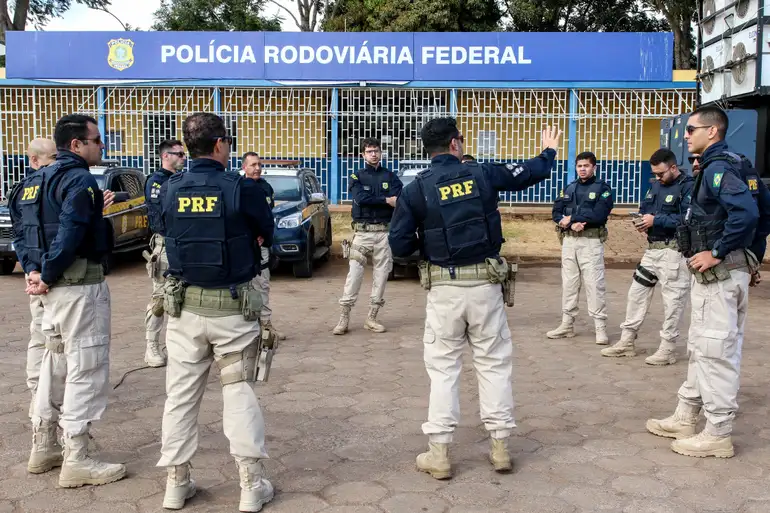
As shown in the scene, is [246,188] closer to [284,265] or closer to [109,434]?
[109,434]

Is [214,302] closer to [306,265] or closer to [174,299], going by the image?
[174,299]

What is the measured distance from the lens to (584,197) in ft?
25.3

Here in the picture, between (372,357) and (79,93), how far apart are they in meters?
16.0

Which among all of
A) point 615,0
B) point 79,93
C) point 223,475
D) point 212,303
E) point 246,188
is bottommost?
point 223,475

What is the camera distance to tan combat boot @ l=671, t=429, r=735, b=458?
460 centimetres

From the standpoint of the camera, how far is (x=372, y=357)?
718 cm

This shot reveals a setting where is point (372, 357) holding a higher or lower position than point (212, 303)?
lower

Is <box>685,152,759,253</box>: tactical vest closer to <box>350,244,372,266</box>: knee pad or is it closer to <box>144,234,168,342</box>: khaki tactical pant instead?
<box>350,244,372,266</box>: knee pad

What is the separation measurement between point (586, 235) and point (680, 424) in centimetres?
312

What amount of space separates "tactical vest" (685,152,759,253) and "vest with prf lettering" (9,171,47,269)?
12.1 feet

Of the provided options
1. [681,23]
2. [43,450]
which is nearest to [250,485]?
[43,450]

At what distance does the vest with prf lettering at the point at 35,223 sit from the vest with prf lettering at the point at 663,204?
495 cm

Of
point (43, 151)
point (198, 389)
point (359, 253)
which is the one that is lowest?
point (198, 389)

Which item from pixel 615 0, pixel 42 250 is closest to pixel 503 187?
pixel 42 250
